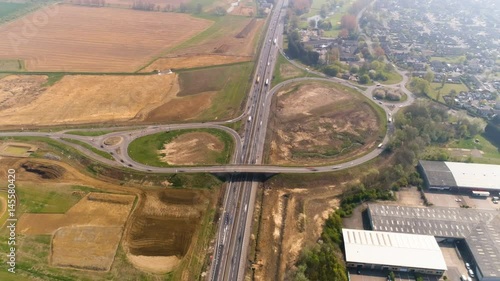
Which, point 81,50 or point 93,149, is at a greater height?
point 81,50

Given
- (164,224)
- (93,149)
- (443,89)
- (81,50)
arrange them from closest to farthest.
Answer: (164,224)
(93,149)
(443,89)
(81,50)

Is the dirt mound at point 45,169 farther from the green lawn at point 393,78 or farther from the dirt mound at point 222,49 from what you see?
the green lawn at point 393,78

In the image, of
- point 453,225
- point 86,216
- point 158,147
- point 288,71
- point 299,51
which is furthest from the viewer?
point 299,51

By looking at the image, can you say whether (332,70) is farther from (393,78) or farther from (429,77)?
(429,77)

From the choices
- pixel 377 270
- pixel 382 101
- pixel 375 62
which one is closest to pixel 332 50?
pixel 375 62

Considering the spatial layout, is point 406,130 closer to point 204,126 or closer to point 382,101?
point 382,101

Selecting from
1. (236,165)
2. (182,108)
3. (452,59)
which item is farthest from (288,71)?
(452,59)
